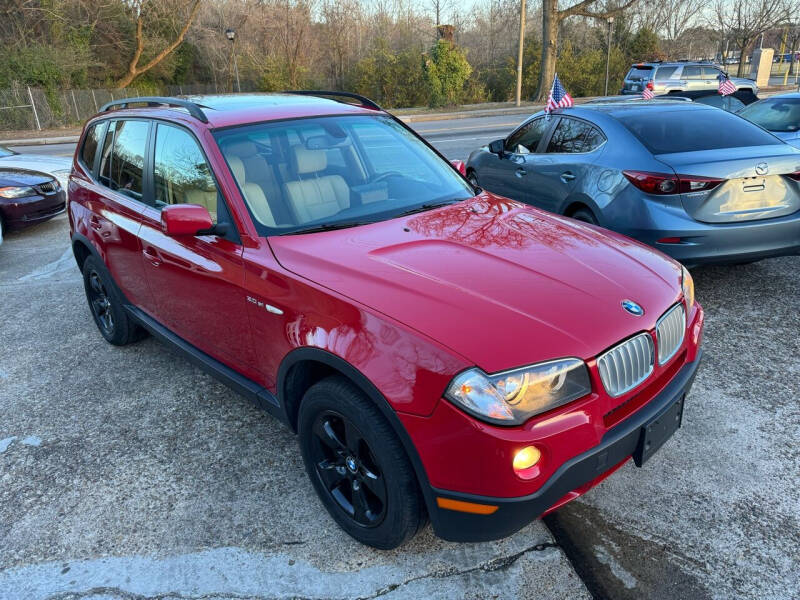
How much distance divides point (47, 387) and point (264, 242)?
239 cm

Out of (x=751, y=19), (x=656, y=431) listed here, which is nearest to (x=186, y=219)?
(x=656, y=431)

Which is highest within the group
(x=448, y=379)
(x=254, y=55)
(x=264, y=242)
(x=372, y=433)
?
(x=254, y=55)

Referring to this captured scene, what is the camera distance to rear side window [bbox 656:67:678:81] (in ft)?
78.5

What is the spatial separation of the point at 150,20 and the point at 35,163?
24.3 metres

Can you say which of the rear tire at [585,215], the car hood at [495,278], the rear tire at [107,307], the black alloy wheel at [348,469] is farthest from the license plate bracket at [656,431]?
the rear tire at [107,307]

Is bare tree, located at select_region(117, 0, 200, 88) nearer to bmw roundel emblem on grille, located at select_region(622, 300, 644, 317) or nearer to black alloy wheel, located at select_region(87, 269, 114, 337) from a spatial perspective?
black alloy wheel, located at select_region(87, 269, 114, 337)

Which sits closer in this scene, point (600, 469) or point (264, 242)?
point (600, 469)

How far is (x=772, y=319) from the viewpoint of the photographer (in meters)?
4.51

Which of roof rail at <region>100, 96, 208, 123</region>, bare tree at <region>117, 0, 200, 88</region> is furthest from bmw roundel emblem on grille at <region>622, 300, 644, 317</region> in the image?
bare tree at <region>117, 0, 200, 88</region>

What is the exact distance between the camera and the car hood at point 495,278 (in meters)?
2.09

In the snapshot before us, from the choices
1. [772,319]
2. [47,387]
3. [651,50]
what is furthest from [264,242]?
[651,50]

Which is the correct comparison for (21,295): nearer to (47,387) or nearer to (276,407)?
(47,387)

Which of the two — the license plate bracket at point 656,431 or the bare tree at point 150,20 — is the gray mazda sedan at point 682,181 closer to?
the license plate bracket at point 656,431

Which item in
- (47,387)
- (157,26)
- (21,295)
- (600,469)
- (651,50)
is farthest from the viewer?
(651,50)
